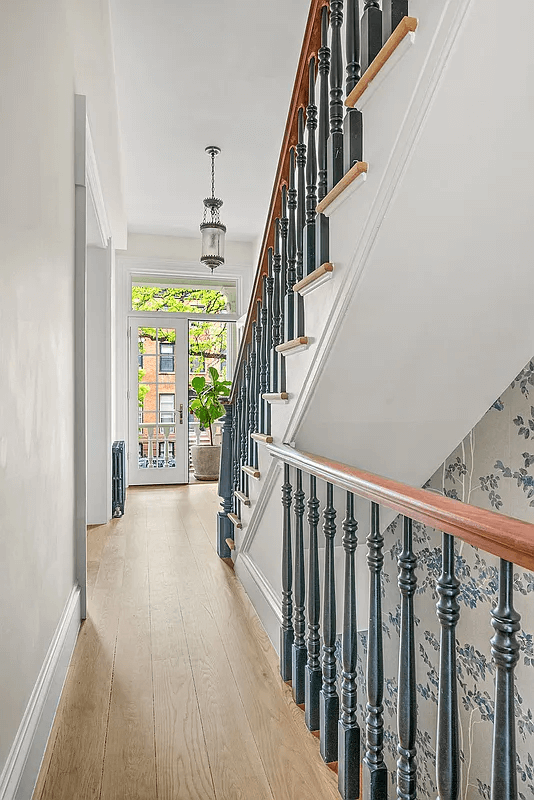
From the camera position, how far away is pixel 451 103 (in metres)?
1.15

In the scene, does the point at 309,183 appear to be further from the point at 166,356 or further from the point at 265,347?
the point at 166,356

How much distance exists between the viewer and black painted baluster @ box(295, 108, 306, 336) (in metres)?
2.07

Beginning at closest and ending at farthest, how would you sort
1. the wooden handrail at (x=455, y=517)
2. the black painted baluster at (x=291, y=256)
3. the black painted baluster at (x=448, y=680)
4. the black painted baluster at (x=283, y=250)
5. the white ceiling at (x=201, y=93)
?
the wooden handrail at (x=455, y=517)
the black painted baluster at (x=448, y=680)
the black painted baluster at (x=291, y=256)
the black painted baluster at (x=283, y=250)
the white ceiling at (x=201, y=93)

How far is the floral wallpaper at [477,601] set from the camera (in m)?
1.90

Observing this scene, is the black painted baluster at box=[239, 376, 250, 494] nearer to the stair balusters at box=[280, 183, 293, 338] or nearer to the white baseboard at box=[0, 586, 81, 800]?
the stair balusters at box=[280, 183, 293, 338]

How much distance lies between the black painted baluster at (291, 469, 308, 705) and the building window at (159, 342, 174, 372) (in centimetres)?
499

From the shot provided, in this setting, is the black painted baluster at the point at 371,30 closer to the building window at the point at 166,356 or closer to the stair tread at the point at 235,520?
the stair tread at the point at 235,520

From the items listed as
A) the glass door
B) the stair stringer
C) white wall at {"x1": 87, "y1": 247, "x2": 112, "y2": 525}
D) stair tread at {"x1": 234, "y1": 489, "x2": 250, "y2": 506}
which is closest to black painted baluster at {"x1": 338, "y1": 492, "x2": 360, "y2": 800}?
the stair stringer

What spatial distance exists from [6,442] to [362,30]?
1394 millimetres

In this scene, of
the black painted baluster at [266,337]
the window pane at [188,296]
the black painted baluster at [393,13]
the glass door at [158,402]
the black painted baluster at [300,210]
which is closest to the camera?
the black painted baluster at [393,13]

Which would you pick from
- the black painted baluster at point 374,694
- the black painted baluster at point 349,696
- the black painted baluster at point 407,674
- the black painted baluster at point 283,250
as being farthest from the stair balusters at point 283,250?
the black painted baluster at point 407,674

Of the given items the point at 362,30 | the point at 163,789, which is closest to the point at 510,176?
the point at 362,30

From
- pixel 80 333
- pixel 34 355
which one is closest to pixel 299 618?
pixel 34 355

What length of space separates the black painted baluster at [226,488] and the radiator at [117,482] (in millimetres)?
1575
